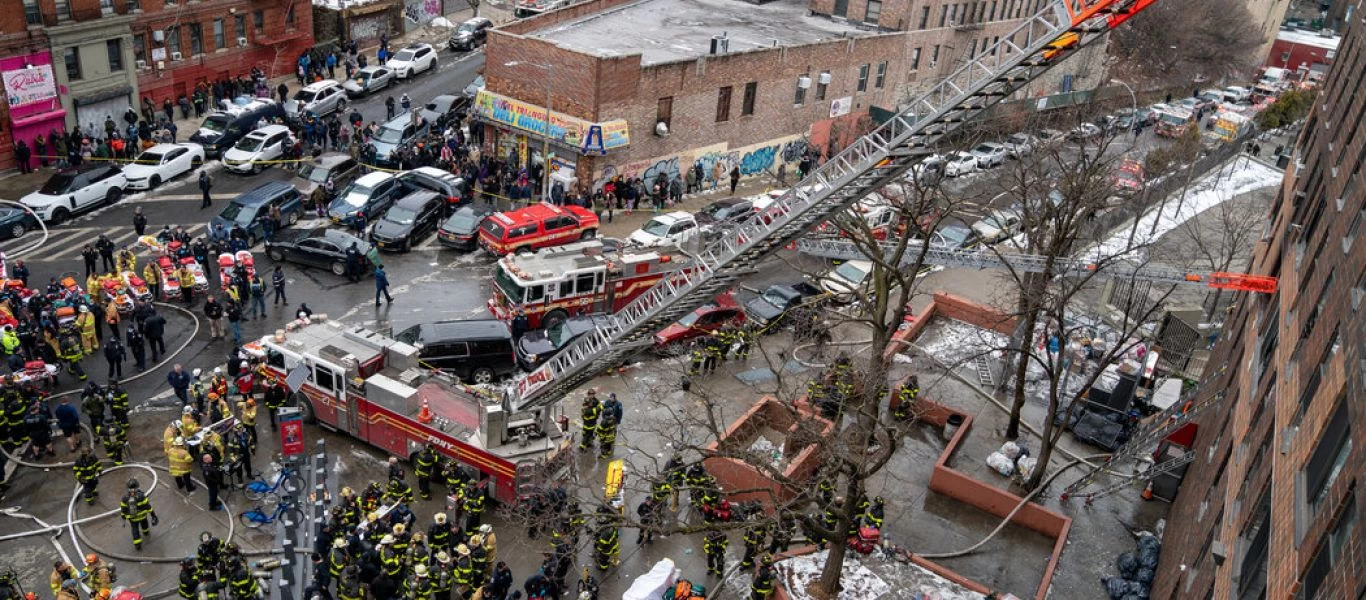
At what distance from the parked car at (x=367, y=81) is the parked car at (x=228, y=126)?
5841mm

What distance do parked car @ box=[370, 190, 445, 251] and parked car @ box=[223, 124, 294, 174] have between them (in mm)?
7060

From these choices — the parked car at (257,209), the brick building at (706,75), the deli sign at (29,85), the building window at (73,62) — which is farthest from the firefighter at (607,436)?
the building window at (73,62)

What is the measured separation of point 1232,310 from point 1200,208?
74.0 feet

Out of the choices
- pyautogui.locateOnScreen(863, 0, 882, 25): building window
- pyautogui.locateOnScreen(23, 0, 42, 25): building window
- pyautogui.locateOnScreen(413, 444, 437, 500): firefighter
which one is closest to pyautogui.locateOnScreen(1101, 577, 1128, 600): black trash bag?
pyautogui.locateOnScreen(413, 444, 437, 500): firefighter

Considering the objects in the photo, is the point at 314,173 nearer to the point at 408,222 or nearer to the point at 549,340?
the point at 408,222

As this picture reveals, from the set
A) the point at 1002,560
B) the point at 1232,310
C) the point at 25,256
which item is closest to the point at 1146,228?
the point at 1232,310

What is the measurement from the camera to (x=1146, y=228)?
42156 millimetres

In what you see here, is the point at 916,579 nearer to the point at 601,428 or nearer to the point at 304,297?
the point at 601,428

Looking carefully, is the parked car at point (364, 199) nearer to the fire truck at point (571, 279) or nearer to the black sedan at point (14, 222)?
the fire truck at point (571, 279)

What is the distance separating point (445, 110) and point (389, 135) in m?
4.55

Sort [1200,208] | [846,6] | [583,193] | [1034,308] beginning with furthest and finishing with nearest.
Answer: [846,6]
[1200,208]
[583,193]
[1034,308]

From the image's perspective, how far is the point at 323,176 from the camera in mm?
36500

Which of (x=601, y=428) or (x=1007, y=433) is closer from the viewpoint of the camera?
(x=601, y=428)

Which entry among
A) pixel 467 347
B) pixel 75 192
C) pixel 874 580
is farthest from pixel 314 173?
pixel 874 580
